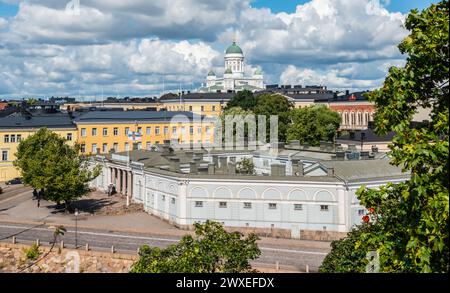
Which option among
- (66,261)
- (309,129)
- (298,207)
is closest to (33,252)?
(66,261)

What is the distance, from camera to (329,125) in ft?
330

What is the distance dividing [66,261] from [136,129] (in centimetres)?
6099

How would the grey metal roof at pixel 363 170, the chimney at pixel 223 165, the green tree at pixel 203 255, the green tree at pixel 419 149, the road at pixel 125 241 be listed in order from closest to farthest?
the green tree at pixel 419 149 → the green tree at pixel 203 255 → the road at pixel 125 241 → the grey metal roof at pixel 363 170 → the chimney at pixel 223 165

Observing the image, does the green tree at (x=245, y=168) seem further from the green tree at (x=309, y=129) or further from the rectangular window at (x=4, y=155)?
the rectangular window at (x=4, y=155)

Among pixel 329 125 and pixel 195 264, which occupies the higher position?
pixel 329 125

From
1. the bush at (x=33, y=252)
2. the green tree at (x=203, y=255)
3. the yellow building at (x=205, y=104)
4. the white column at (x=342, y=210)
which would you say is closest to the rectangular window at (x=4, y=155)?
the bush at (x=33, y=252)

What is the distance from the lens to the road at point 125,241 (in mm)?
37250

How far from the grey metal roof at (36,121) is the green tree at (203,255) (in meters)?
69.8

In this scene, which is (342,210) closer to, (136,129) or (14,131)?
(14,131)

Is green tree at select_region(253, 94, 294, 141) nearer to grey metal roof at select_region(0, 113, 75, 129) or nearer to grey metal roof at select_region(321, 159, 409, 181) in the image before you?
grey metal roof at select_region(0, 113, 75, 129)

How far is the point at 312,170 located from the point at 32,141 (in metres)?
36.7

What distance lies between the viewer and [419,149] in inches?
563
